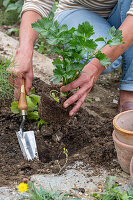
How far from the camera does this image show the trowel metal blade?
2.11 m

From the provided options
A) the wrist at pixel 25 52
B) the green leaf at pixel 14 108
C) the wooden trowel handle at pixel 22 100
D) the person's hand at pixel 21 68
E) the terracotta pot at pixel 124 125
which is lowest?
the terracotta pot at pixel 124 125

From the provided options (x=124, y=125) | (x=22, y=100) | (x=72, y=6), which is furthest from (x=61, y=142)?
(x=72, y=6)

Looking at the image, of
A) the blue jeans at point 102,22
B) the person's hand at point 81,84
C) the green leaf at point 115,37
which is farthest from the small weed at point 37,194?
the blue jeans at point 102,22

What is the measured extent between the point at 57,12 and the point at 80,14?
330 millimetres

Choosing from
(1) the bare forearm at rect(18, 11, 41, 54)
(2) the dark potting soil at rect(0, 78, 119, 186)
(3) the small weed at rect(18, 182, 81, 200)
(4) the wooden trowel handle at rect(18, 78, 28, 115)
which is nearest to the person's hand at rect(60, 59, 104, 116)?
(2) the dark potting soil at rect(0, 78, 119, 186)

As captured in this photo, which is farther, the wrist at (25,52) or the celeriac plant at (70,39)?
the wrist at (25,52)

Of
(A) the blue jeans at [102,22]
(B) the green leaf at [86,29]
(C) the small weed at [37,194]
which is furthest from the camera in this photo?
(A) the blue jeans at [102,22]

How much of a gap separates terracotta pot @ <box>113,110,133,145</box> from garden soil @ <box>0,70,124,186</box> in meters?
0.23

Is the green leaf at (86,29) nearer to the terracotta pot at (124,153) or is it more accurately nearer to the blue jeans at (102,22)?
the terracotta pot at (124,153)

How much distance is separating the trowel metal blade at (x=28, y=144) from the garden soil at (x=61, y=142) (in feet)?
0.14

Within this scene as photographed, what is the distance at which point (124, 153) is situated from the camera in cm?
184

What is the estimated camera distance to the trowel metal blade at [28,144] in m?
2.11

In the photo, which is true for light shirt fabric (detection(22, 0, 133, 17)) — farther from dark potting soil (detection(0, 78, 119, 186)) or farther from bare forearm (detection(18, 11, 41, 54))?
dark potting soil (detection(0, 78, 119, 186))

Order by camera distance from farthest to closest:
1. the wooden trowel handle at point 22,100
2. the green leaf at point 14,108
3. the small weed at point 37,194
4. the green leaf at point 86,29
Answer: the green leaf at point 14,108, the wooden trowel handle at point 22,100, the green leaf at point 86,29, the small weed at point 37,194
